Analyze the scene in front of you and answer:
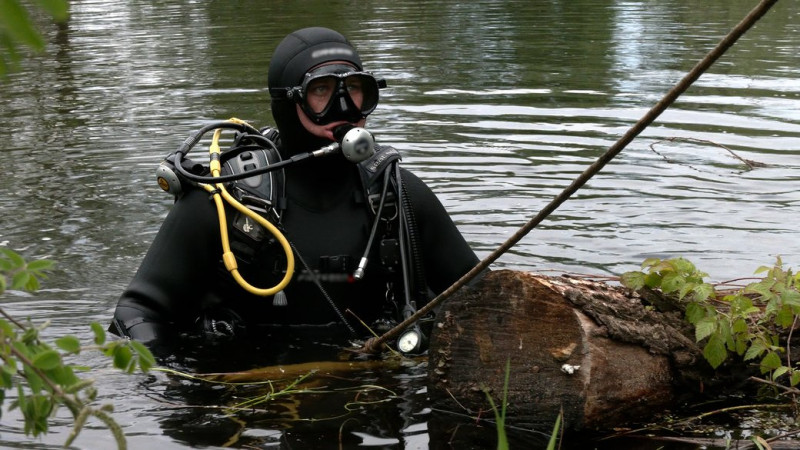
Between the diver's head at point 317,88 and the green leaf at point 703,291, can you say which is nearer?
the green leaf at point 703,291

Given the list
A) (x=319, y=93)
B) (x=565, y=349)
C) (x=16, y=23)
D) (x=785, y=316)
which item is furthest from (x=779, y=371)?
(x=16, y=23)

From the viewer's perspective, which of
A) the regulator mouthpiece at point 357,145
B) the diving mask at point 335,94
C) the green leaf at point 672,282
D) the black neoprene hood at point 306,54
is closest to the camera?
the green leaf at point 672,282

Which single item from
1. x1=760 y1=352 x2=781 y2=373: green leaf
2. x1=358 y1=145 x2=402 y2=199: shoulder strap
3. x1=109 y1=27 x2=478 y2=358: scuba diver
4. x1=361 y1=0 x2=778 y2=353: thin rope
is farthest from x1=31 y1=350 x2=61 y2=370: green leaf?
x1=358 y1=145 x2=402 y2=199: shoulder strap

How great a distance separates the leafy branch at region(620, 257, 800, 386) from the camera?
132 inches

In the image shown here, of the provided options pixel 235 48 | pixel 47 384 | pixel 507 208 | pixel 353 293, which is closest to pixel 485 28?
pixel 235 48

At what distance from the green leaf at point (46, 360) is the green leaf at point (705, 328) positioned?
2.07 m

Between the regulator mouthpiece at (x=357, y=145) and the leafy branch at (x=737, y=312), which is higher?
the regulator mouthpiece at (x=357, y=145)

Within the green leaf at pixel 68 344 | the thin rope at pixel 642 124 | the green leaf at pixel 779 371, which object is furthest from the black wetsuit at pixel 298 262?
the green leaf at pixel 68 344

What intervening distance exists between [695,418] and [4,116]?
7.43 metres

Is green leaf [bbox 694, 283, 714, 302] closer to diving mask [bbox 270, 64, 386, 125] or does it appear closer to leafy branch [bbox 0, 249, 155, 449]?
diving mask [bbox 270, 64, 386, 125]

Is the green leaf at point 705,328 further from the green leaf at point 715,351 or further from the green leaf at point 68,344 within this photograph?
the green leaf at point 68,344

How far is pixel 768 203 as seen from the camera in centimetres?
642

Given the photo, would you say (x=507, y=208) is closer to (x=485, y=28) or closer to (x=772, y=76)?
(x=772, y=76)

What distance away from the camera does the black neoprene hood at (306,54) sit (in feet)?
13.5
